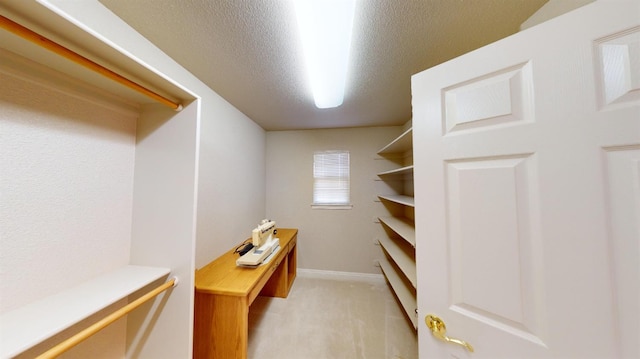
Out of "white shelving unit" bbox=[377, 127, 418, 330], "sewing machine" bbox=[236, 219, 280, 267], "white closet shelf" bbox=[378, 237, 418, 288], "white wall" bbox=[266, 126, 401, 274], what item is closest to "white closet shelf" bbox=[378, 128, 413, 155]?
"white shelving unit" bbox=[377, 127, 418, 330]

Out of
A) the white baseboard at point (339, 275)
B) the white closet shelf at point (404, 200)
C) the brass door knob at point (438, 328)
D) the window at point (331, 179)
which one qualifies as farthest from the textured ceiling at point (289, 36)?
the white baseboard at point (339, 275)

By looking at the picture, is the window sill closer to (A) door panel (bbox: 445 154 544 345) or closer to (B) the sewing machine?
(B) the sewing machine

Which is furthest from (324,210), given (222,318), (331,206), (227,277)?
(222,318)

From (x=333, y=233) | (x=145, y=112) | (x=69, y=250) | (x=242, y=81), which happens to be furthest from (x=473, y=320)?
(x=333, y=233)

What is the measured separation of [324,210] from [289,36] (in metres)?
2.41

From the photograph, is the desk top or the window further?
the window

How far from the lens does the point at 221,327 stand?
129 centimetres

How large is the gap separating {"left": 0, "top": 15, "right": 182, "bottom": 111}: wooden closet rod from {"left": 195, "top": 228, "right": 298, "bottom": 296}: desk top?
4.11ft

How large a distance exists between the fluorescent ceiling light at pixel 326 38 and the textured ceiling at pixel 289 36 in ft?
0.28

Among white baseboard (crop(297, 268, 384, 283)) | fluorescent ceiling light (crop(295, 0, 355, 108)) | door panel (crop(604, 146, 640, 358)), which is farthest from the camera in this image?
white baseboard (crop(297, 268, 384, 283))

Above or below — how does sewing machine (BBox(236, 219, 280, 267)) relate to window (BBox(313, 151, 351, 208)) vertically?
below

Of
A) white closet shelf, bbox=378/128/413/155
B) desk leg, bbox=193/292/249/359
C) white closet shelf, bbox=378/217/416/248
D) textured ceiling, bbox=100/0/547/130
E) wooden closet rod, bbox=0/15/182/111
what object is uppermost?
textured ceiling, bbox=100/0/547/130

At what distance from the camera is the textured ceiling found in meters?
1.00

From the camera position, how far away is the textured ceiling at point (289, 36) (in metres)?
1.00
